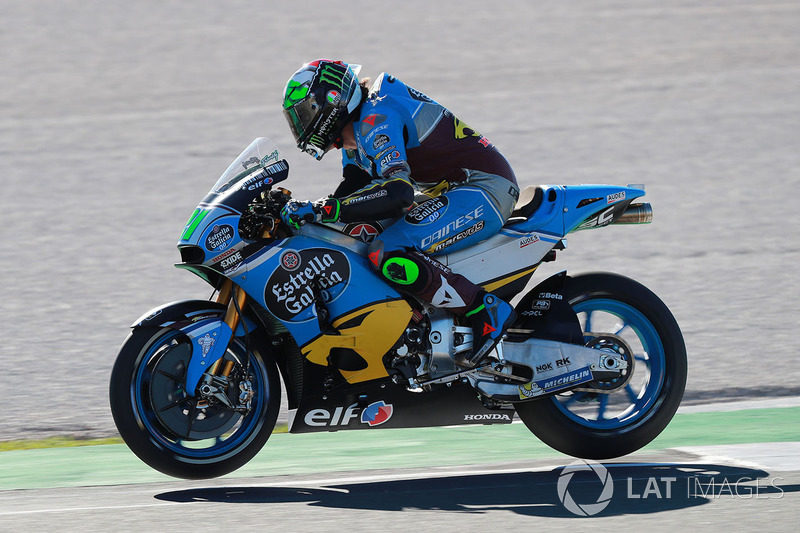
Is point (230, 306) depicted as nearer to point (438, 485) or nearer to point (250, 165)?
point (250, 165)

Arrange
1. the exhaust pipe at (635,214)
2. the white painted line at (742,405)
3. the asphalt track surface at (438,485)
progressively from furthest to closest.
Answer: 1. the white painted line at (742,405)
2. the exhaust pipe at (635,214)
3. the asphalt track surface at (438,485)

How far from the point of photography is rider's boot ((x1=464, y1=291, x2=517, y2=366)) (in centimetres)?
602

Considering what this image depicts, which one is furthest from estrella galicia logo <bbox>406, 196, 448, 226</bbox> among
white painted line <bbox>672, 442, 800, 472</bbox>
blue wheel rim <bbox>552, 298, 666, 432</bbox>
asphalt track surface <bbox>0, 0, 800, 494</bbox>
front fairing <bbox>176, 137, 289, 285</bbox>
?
asphalt track surface <bbox>0, 0, 800, 494</bbox>

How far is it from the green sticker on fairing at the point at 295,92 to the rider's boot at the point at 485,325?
1.30 m

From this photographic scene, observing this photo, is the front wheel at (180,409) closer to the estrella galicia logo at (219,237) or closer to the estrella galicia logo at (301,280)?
the estrella galicia logo at (301,280)

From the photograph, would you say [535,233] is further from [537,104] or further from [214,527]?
[537,104]

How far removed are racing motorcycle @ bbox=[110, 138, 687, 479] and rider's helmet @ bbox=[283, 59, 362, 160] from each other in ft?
0.67

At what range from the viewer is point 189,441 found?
5871 millimetres

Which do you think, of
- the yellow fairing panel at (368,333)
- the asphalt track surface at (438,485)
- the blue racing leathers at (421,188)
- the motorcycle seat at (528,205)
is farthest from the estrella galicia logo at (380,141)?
the asphalt track surface at (438,485)

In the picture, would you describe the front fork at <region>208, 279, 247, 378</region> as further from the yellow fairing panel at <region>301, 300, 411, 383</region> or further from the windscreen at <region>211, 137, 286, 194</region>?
the windscreen at <region>211, 137, 286, 194</region>

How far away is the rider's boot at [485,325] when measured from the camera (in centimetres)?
602

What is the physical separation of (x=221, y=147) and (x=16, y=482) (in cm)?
870

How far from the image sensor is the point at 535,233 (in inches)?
247

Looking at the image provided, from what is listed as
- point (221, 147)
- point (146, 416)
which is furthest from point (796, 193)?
point (146, 416)
